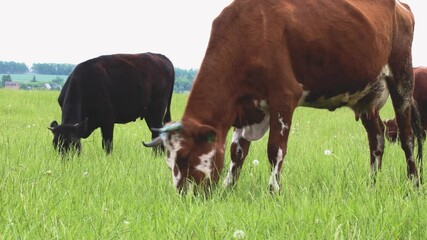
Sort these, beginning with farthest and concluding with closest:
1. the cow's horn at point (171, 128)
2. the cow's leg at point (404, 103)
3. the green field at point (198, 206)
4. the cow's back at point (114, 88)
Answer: the cow's back at point (114, 88)
the cow's leg at point (404, 103)
the cow's horn at point (171, 128)
the green field at point (198, 206)

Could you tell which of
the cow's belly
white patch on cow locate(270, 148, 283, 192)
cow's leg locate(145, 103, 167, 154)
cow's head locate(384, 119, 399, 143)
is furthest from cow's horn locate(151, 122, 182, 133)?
cow's head locate(384, 119, 399, 143)

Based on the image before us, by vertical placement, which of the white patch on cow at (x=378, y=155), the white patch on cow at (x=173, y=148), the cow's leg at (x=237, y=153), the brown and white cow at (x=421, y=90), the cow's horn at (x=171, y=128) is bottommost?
the brown and white cow at (x=421, y=90)

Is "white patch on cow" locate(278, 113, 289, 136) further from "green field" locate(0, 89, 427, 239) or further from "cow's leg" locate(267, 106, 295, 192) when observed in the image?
"green field" locate(0, 89, 427, 239)

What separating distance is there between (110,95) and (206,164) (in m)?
5.05

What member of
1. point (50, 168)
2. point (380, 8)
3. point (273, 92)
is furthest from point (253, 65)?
point (50, 168)

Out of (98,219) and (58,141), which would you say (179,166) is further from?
(58,141)

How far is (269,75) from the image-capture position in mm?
5129

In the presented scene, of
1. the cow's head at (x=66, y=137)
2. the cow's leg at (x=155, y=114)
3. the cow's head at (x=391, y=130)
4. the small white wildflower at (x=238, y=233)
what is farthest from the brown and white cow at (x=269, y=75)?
the cow's head at (x=391, y=130)

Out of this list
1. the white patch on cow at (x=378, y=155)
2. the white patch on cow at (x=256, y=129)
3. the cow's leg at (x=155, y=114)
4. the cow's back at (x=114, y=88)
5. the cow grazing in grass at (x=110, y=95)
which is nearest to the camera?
the white patch on cow at (x=256, y=129)

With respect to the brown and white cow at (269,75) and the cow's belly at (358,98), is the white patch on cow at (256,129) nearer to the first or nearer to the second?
the brown and white cow at (269,75)

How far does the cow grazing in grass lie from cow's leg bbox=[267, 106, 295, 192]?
154 inches

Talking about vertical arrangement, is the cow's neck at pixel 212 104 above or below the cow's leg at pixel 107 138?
above

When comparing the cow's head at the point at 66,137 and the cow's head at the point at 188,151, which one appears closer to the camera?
the cow's head at the point at 188,151

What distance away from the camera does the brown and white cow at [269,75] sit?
5.03 metres
